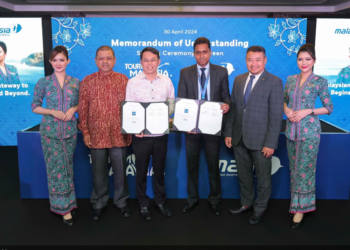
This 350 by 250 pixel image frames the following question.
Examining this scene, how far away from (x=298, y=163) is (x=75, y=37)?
159 inches

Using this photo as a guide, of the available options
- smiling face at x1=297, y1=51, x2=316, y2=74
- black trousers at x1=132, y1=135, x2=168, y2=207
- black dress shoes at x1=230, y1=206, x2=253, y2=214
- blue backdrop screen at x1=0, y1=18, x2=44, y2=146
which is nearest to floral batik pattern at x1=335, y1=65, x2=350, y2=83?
smiling face at x1=297, y1=51, x2=316, y2=74

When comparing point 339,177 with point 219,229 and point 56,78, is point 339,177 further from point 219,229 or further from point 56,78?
point 56,78

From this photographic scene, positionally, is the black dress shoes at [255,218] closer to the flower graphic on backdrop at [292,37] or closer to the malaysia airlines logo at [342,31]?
the flower graphic on backdrop at [292,37]

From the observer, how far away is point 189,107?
8.84 ft

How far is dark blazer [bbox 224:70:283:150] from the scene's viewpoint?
2.54 metres

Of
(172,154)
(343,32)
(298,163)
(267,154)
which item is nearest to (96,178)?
(172,154)

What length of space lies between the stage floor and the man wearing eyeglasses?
18cm

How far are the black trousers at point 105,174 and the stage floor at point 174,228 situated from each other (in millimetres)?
162

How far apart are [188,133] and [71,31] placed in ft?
10.6

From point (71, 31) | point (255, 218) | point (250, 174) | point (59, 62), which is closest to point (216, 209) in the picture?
point (255, 218)

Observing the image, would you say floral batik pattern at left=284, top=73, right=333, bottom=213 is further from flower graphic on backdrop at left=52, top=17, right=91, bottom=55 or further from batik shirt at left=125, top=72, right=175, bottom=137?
flower graphic on backdrop at left=52, top=17, right=91, bottom=55

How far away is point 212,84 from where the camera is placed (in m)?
2.76

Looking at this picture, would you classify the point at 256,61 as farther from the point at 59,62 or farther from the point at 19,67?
the point at 19,67

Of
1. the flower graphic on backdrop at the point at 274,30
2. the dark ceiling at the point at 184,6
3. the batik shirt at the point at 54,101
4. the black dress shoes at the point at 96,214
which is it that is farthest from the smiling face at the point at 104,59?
the dark ceiling at the point at 184,6
